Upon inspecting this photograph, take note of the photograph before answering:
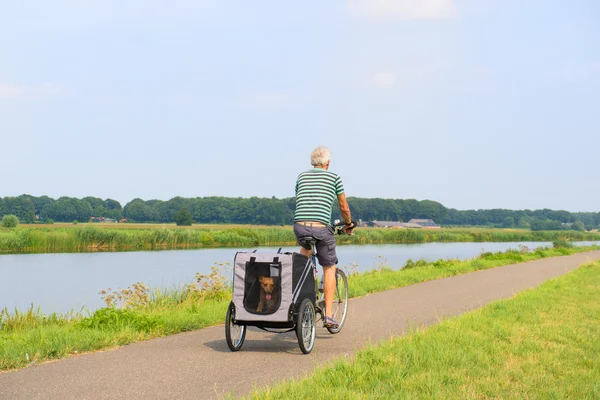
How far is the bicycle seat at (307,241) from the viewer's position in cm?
675

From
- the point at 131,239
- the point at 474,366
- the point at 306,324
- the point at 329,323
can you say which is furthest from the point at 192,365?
the point at 131,239

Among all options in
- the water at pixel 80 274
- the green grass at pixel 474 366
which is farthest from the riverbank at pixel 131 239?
the green grass at pixel 474 366

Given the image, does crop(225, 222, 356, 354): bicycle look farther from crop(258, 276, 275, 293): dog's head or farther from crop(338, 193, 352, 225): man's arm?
crop(338, 193, 352, 225): man's arm

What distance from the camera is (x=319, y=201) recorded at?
Answer: 6.72m

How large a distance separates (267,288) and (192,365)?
3.59 ft

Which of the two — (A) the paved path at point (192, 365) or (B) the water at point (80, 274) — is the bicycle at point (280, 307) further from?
(B) the water at point (80, 274)

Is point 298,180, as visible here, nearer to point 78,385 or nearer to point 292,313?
point 292,313

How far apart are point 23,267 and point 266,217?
239 ft

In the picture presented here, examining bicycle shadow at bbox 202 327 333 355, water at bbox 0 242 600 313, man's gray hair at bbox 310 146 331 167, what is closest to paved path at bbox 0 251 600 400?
bicycle shadow at bbox 202 327 333 355

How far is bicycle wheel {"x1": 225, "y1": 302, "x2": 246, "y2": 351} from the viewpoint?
6.29 meters

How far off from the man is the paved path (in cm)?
118

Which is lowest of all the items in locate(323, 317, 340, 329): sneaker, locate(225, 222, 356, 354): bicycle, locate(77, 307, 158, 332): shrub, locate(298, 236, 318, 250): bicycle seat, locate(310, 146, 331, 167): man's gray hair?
locate(77, 307, 158, 332): shrub

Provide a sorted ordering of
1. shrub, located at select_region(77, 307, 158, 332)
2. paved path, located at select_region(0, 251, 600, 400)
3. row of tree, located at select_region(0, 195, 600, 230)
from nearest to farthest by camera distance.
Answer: paved path, located at select_region(0, 251, 600, 400), shrub, located at select_region(77, 307, 158, 332), row of tree, located at select_region(0, 195, 600, 230)

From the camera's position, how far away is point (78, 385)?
504 centimetres
